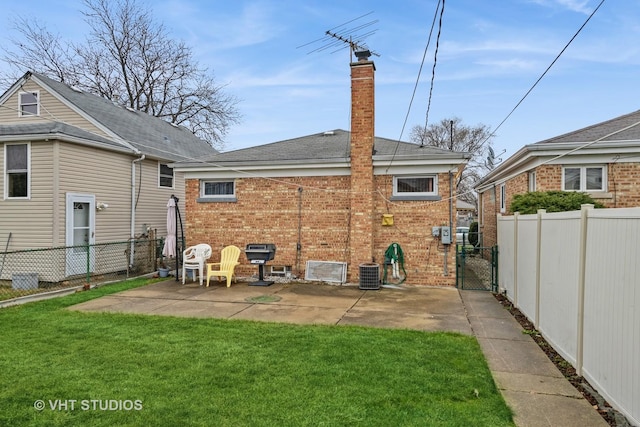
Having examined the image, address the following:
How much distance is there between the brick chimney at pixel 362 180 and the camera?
1016cm

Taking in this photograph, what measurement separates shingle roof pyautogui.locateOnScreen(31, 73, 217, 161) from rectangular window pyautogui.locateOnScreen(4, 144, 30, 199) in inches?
109

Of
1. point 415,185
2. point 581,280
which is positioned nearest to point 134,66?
point 415,185

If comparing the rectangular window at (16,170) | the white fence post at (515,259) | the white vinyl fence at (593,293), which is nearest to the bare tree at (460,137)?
the white fence post at (515,259)

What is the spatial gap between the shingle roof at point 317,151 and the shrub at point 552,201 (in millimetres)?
1834

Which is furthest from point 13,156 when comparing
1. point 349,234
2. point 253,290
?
point 349,234

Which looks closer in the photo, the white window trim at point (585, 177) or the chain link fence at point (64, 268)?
the chain link fence at point (64, 268)

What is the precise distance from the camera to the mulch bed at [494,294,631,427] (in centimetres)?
329

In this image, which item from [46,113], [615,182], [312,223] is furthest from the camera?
[46,113]

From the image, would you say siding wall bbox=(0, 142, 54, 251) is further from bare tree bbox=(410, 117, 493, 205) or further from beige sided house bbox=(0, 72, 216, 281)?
bare tree bbox=(410, 117, 493, 205)

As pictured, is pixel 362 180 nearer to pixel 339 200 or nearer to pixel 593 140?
pixel 339 200

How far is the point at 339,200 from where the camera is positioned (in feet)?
34.9

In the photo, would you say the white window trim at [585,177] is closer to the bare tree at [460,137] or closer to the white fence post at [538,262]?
the white fence post at [538,262]

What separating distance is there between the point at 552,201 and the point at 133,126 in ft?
45.8

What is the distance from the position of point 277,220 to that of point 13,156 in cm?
734
